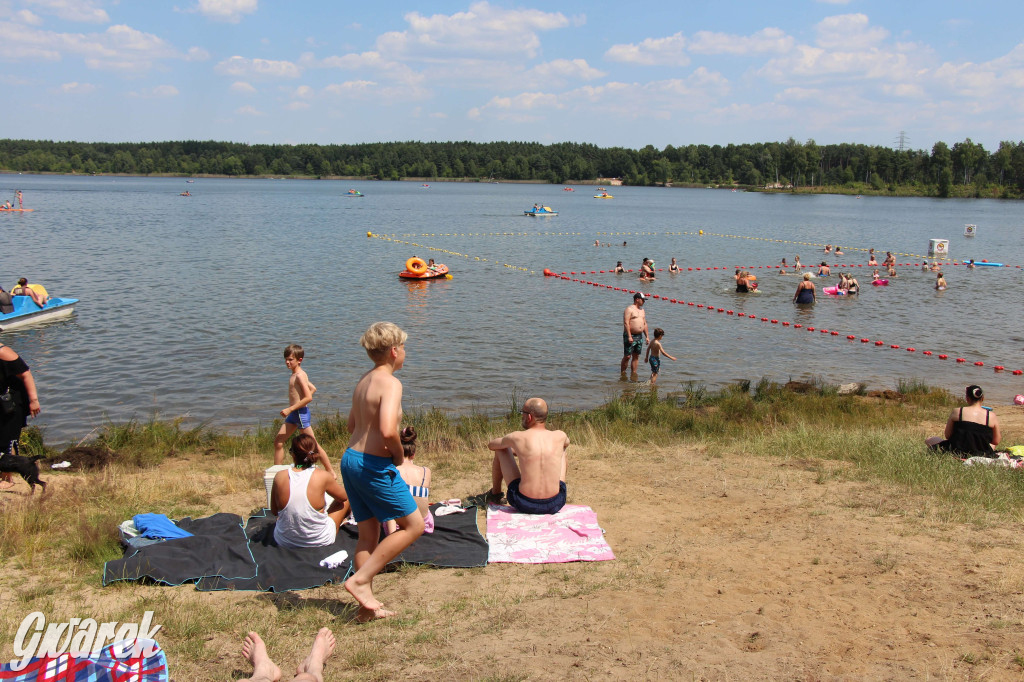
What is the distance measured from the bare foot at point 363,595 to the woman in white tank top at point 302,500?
1.17m

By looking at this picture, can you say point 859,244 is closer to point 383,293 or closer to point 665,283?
point 665,283

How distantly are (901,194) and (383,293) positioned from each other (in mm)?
146305

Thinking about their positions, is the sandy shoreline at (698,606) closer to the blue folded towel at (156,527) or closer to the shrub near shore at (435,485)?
the shrub near shore at (435,485)

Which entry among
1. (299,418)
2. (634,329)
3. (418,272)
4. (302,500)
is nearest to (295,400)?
(299,418)

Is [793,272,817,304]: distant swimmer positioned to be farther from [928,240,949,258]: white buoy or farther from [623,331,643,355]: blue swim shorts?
[928,240,949,258]: white buoy

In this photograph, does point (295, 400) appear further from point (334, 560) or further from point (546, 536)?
point (546, 536)

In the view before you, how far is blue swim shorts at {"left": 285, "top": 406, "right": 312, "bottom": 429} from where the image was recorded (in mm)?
8773

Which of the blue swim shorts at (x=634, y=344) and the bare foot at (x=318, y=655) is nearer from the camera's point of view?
the bare foot at (x=318, y=655)

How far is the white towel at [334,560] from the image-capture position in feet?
19.2

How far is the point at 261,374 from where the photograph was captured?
1557 cm

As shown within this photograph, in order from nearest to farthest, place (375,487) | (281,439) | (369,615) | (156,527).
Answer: (375,487) → (369,615) → (156,527) → (281,439)

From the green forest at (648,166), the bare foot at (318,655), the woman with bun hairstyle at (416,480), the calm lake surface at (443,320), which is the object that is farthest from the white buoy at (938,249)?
the green forest at (648,166)

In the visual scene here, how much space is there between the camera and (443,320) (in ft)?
73.6

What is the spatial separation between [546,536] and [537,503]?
56 cm
